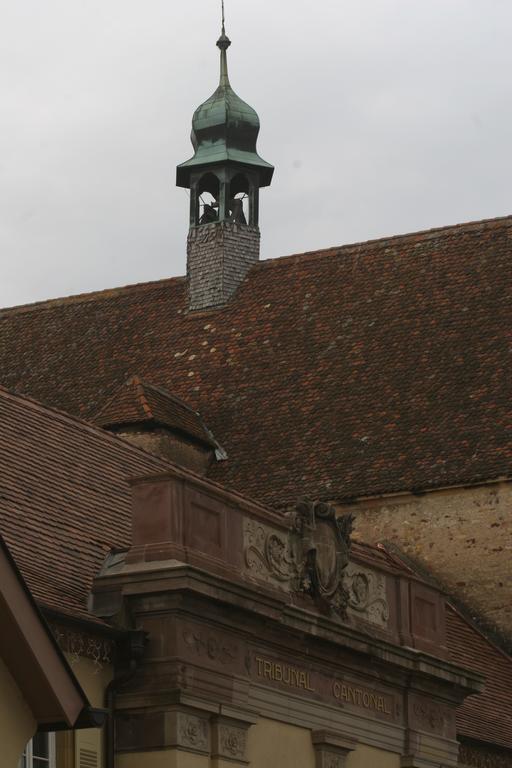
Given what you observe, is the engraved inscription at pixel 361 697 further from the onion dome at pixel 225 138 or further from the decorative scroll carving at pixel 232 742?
the onion dome at pixel 225 138

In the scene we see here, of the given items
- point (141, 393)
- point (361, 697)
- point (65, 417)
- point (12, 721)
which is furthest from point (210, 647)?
point (141, 393)

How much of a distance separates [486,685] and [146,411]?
24.2ft

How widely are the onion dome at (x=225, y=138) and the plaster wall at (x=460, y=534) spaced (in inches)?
436

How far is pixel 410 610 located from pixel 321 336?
1214 cm

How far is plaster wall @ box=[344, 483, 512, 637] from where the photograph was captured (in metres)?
30.0

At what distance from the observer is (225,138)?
40000mm

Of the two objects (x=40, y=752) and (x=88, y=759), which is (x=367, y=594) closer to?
(x=88, y=759)

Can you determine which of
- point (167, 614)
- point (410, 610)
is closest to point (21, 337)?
point (410, 610)

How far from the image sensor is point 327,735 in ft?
70.1

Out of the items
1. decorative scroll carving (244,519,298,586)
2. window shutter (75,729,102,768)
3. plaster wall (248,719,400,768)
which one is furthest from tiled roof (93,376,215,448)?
window shutter (75,729,102,768)

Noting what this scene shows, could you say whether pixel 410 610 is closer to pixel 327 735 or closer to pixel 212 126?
pixel 327 735

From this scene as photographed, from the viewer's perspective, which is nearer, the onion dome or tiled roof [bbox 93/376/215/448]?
tiled roof [bbox 93/376/215/448]

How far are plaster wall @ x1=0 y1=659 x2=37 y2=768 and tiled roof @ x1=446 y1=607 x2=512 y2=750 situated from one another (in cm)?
1068

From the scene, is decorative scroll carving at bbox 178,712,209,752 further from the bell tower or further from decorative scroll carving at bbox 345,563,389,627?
the bell tower
